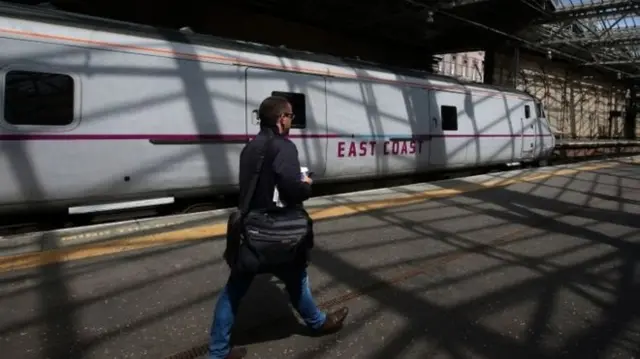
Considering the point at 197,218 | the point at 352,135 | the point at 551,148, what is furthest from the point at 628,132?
the point at 197,218

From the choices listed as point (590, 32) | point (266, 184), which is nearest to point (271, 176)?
point (266, 184)

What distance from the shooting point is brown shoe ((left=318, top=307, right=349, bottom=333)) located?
3.47 m

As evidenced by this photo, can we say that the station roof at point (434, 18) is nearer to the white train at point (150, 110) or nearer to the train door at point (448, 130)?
the train door at point (448, 130)

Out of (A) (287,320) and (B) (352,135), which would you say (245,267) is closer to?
(A) (287,320)

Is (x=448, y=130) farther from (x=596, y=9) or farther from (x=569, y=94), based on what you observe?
(x=569, y=94)

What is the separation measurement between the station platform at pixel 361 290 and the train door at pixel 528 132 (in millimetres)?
8037

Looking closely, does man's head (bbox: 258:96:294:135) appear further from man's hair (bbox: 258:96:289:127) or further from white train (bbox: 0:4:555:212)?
white train (bbox: 0:4:555:212)

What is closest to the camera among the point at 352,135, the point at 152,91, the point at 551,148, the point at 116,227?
the point at 116,227

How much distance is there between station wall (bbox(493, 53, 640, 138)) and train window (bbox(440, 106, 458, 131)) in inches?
685

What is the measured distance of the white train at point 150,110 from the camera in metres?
5.51

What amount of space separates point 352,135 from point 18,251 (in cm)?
576

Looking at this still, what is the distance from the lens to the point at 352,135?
9195 mm

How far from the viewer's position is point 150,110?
20.9 feet

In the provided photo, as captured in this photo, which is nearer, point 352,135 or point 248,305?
point 248,305
